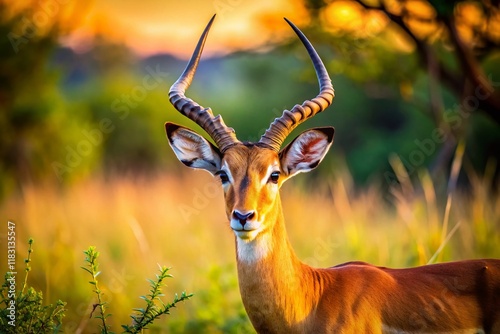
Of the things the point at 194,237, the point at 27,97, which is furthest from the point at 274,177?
the point at 27,97

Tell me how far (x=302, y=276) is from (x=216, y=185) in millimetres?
9662

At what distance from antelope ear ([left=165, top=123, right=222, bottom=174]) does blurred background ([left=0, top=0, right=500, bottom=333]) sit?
2430mm

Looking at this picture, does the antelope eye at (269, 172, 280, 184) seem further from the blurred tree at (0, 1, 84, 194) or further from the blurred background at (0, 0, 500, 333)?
the blurred tree at (0, 1, 84, 194)

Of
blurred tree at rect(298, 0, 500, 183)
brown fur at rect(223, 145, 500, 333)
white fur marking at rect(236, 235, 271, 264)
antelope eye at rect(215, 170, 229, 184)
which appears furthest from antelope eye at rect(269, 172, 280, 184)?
blurred tree at rect(298, 0, 500, 183)

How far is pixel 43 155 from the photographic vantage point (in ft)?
69.2

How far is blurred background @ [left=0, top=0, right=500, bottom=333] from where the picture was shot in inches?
424

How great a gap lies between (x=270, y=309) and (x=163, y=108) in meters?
24.8

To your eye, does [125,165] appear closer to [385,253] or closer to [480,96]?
[480,96]

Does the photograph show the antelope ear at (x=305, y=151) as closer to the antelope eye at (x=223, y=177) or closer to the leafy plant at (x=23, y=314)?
the antelope eye at (x=223, y=177)

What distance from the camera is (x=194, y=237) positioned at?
42.6ft

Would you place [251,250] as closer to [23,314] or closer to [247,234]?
[247,234]

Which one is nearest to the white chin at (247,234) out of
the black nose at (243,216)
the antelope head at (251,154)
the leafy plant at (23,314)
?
the antelope head at (251,154)

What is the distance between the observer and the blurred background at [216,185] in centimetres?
1077

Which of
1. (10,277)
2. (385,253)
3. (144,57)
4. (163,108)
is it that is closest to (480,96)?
(385,253)
